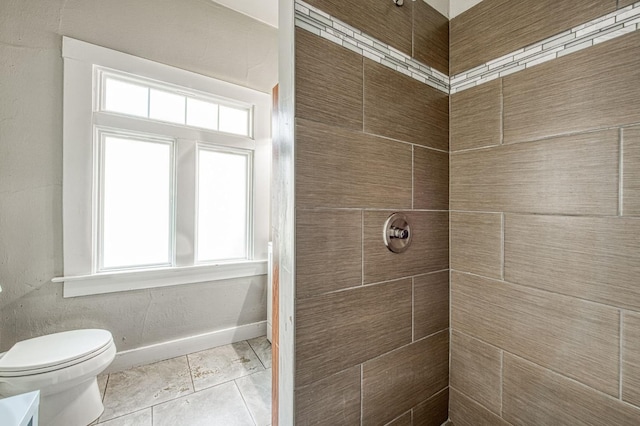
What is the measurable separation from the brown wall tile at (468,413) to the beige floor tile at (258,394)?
974mm

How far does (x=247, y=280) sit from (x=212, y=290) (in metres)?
0.30

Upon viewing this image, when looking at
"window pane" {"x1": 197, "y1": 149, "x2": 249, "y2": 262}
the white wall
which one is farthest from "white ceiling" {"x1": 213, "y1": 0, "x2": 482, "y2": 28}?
"window pane" {"x1": 197, "y1": 149, "x2": 249, "y2": 262}

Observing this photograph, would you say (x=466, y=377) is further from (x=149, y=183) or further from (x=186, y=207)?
(x=149, y=183)

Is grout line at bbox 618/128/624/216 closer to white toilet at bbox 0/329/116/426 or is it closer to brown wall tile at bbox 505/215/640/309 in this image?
brown wall tile at bbox 505/215/640/309

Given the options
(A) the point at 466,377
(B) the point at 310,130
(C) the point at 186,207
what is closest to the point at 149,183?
(C) the point at 186,207


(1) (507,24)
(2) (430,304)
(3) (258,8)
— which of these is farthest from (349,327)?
(3) (258,8)

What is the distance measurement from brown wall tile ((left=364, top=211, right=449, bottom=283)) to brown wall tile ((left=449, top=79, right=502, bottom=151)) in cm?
37

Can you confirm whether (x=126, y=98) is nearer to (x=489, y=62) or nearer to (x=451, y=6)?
(x=451, y=6)

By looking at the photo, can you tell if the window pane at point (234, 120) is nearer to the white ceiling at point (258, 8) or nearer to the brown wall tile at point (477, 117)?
the white ceiling at point (258, 8)

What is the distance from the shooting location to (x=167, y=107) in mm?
2059

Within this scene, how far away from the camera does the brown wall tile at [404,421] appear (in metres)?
1.09

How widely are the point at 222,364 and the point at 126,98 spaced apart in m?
2.11

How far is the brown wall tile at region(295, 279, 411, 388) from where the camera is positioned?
33.8 inches

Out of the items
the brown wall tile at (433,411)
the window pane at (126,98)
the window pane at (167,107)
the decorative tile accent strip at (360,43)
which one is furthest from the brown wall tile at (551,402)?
the window pane at (126,98)
